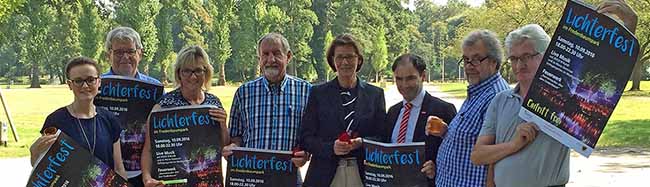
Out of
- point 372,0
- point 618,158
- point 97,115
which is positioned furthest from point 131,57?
point 372,0

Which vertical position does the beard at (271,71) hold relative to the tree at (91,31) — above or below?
below

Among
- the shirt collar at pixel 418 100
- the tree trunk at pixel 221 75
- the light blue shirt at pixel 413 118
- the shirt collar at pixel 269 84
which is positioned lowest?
the tree trunk at pixel 221 75

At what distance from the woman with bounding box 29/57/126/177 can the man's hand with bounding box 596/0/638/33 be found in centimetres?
305

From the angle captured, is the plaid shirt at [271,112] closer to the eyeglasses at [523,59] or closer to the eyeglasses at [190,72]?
the eyeglasses at [190,72]

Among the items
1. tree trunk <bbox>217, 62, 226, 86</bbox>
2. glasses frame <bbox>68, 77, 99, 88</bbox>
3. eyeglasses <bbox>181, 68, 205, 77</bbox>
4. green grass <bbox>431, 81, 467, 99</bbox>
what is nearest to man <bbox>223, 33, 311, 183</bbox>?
eyeglasses <bbox>181, 68, 205, 77</bbox>

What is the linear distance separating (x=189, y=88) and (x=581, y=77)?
8.78 feet

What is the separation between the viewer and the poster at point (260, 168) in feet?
16.0

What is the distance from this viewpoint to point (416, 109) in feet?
15.1

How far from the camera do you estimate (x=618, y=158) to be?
13.9 meters

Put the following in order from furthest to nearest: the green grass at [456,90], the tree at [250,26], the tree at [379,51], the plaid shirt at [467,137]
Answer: the tree at [379,51]
the tree at [250,26]
the green grass at [456,90]
the plaid shirt at [467,137]

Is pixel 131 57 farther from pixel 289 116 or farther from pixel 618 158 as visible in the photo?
pixel 618 158

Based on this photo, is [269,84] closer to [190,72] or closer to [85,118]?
[190,72]

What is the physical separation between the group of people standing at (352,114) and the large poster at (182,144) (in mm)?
87

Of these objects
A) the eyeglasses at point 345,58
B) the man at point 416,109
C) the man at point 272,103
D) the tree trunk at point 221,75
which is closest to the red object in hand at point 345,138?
the man at point 416,109
